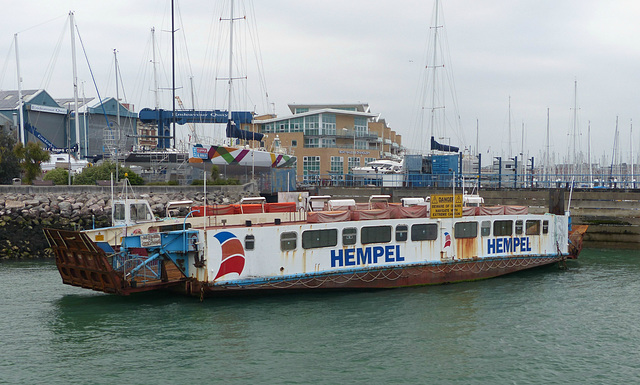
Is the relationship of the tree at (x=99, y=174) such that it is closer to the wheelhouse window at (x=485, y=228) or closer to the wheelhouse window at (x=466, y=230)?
the wheelhouse window at (x=466, y=230)

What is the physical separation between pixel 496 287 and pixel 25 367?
20.1 metres

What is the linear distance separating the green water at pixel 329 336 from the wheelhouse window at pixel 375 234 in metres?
2.29

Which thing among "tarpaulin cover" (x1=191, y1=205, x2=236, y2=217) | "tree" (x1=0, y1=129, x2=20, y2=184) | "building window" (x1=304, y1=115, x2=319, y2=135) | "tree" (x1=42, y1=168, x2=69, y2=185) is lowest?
"tarpaulin cover" (x1=191, y1=205, x2=236, y2=217)

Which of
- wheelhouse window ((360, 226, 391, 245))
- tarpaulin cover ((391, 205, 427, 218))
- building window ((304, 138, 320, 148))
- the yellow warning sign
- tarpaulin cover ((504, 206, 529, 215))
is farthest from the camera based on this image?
building window ((304, 138, 320, 148))

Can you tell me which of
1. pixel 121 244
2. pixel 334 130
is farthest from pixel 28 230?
pixel 334 130

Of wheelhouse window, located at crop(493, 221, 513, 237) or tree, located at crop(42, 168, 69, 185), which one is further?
tree, located at crop(42, 168, 69, 185)

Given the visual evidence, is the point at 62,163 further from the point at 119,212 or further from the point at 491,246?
the point at 491,246

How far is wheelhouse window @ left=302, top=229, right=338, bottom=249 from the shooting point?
25344 mm

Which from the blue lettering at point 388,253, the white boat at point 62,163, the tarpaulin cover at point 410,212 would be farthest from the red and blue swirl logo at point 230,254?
the white boat at point 62,163

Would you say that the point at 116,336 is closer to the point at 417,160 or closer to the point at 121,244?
the point at 121,244

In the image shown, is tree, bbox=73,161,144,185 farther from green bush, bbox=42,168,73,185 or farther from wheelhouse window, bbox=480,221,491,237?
wheelhouse window, bbox=480,221,491,237

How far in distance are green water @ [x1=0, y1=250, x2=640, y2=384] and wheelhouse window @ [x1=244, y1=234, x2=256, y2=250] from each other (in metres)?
2.22

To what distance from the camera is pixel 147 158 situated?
55.3 m

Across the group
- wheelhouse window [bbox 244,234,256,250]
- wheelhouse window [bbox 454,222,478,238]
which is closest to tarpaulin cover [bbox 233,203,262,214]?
wheelhouse window [bbox 244,234,256,250]
